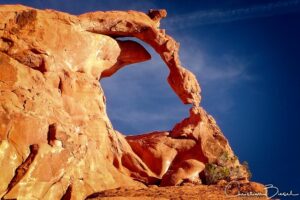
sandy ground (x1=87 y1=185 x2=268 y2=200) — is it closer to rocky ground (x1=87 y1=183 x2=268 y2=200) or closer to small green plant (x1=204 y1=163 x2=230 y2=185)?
rocky ground (x1=87 y1=183 x2=268 y2=200)

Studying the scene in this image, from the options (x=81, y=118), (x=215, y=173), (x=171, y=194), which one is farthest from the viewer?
(x=215, y=173)

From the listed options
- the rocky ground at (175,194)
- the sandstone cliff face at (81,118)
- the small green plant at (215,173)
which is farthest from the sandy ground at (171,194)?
the small green plant at (215,173)

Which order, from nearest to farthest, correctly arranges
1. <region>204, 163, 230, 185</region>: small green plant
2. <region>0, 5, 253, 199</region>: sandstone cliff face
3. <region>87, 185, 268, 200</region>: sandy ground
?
1. <region>87, 185, 268, 200</region>: sandy ground
2. <region>0, 5, 253, 199</region>: sandstone cliff face
3. <region>204, 163, 230, 185</region>: small green plant

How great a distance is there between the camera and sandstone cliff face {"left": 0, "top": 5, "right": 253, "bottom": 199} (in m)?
25.3

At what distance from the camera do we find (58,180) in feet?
84.7

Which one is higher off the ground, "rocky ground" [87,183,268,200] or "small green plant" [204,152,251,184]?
"small green plant" [204,152,251,184]

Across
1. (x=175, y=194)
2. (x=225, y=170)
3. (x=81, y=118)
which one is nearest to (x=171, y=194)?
(x=175, y=194)

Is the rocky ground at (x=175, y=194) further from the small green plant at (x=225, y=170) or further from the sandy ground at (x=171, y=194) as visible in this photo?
the small green plant at (x=225, y=170)

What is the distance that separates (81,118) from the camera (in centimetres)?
3234

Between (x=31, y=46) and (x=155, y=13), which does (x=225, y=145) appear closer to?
(x=155, y=13)

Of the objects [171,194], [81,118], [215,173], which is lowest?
[171,194]

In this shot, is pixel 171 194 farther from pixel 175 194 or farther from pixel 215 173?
pixel 215 173

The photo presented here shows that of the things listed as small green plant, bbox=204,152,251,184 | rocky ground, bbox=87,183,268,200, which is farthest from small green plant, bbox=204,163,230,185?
rocky ground, bbox=87,183,268,200

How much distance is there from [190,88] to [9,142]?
21.4 meters
